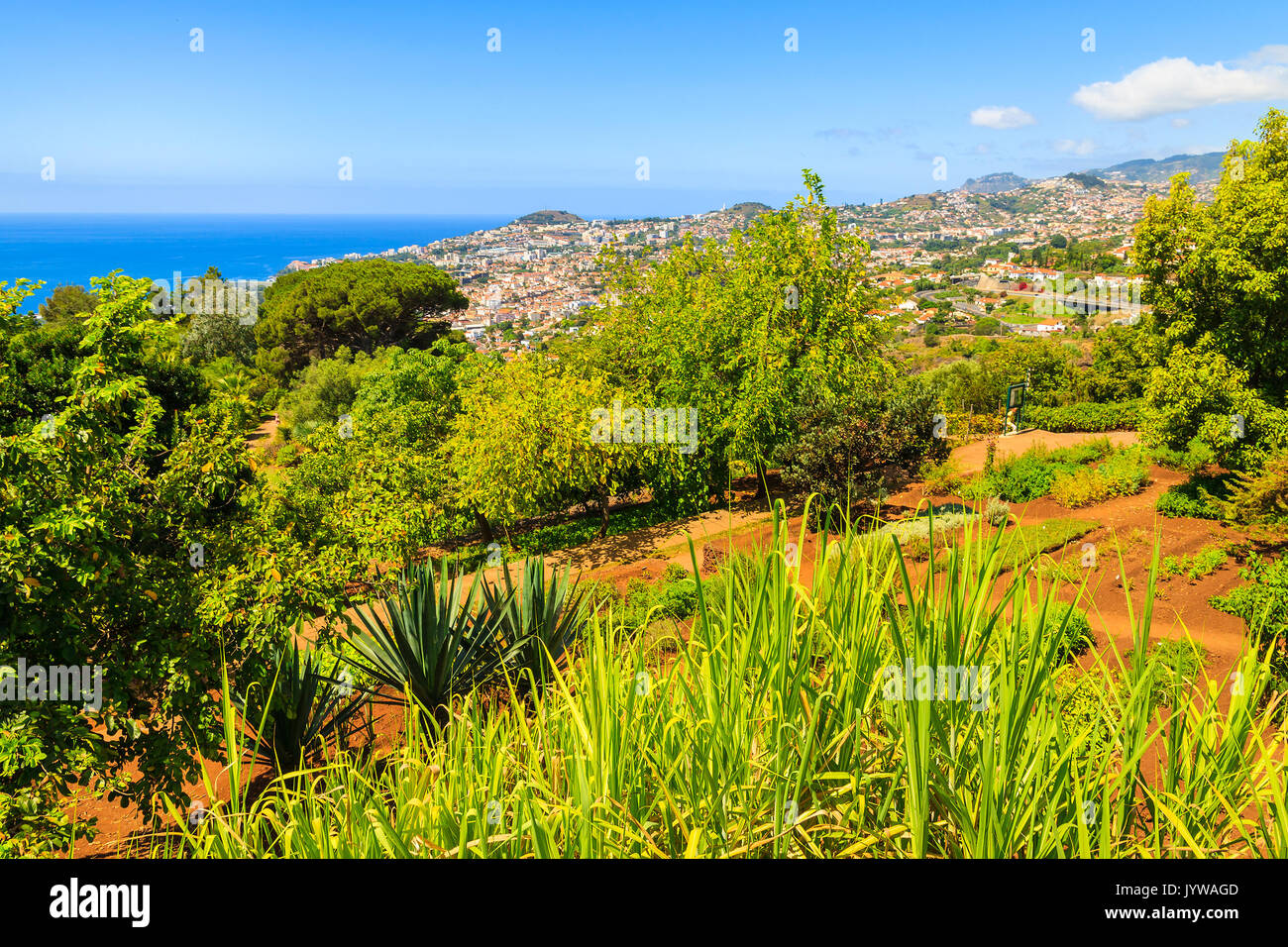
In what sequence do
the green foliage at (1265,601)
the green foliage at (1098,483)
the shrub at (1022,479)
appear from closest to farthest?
1. the green foliage at (1265,601)
2. the green foliage at (1098,483)
3. the shrub at (1022,479)

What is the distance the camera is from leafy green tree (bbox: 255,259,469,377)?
40031 millimetres

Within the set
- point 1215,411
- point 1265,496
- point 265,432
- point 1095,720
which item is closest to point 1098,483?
point 1215,411

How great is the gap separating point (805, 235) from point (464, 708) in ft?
52.4

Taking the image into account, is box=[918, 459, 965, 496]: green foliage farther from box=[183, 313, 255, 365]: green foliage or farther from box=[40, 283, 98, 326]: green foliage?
box=[40, 283, 98, 326]: green foliage

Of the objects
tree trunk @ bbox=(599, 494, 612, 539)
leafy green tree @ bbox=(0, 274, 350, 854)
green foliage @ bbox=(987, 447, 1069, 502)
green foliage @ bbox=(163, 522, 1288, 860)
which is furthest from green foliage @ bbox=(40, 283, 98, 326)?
green foliage @ bbox=(163, 522, 1288, 860)

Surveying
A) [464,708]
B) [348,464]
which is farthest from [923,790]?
[348,464]

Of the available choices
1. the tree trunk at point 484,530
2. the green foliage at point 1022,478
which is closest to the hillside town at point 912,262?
the green foliage at point 1022,478

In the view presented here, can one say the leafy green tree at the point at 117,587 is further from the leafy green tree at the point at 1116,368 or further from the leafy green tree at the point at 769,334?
the leafy green tree at the point at 1116,368

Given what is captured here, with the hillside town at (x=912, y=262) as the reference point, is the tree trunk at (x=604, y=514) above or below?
below

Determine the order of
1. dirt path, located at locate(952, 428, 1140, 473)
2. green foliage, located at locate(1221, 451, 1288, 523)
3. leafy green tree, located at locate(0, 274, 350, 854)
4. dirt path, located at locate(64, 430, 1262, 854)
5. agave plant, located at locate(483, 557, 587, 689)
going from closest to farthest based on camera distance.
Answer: leafy green tree, located at locate(0, 274, 350, 854)
agave plant, located at locate(483, 557, 587, 689)
dirt path, located at locate(64, 430, 1262, 854)
green foliage, located at locate(1221, 451, 1288, 523)
dirt path, located at locate(952, 428, 1140, 473)

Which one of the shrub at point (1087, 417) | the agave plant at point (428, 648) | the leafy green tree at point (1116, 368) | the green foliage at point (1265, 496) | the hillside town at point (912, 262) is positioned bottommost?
the agave plant at point (428, 648)

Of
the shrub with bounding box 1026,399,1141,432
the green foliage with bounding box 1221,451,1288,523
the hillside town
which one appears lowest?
the green foliage with bounding box 1221,451,1288,523

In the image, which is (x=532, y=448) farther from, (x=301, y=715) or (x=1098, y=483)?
(x=1098, y=483)

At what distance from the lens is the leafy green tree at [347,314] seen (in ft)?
131
